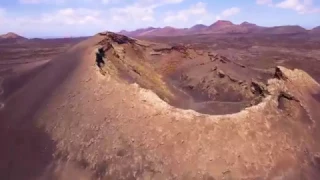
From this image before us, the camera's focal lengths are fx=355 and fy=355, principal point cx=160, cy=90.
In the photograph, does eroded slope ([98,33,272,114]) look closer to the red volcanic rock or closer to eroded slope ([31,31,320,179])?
eroded slope ([31,31,320,179])

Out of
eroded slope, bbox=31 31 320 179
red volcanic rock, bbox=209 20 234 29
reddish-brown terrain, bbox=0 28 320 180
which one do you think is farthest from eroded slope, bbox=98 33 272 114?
red volcanic rock, bbox=209 20 234 29

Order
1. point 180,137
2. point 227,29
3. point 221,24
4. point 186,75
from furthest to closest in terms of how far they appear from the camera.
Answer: point 221,24, point 227,29, point 186,75, point 180,137

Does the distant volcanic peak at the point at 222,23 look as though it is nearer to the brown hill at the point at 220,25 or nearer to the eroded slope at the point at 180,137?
the brown hill at the point at 220,25

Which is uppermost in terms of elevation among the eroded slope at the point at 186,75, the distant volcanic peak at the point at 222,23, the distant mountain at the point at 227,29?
the eroded slope at the point at 186,75

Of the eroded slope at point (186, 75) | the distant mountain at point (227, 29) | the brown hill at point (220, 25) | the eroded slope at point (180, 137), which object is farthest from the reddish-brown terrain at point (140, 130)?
the brown hill at point (220, 25)

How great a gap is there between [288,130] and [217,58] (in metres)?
10.7

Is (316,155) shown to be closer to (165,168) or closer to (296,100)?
(296,100)

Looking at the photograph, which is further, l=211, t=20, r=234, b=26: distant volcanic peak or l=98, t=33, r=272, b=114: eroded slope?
l=211, t=20, r=234, b=26: distant volcanic peak

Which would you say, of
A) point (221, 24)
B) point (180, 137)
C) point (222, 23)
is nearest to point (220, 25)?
point (221, 24)

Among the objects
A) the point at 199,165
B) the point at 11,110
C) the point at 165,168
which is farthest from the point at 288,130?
the point at 11,110

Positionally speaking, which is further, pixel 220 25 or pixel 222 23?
pixel 222 23

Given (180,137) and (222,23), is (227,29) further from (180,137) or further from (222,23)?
(180,137)

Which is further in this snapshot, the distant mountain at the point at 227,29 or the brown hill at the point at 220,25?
the brown hill at the point at 220,25

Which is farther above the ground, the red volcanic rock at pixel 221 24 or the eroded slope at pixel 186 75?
the eroded slope at pixel 186 75
